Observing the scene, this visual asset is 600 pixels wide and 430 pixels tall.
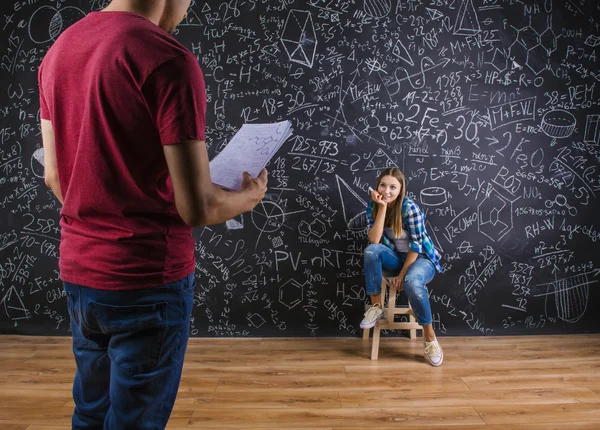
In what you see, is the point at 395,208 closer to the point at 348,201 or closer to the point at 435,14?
the point at 348,201

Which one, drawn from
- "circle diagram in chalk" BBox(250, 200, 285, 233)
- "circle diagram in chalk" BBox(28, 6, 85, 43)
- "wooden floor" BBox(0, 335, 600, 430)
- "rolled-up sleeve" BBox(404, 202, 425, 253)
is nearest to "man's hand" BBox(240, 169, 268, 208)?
"wooden floor" BBox(0, 335, 600, 430)

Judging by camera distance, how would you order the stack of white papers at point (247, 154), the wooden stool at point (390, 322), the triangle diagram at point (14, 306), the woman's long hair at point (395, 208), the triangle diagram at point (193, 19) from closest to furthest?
the stack of white papers at point (247, 154)
the wooden stool at point (390, 322)
the woman's long hair at point (395, 208)
the triangle diagram at point (193, 19)
the triangle diagram at point (14, 306)

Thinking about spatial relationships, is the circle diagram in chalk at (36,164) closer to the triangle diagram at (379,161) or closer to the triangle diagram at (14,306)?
the triangle diagram at (14,306)

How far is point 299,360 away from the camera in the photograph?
3.09m

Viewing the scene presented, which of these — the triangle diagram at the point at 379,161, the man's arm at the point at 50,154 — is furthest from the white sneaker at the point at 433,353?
the man's arm at the point at 50,154

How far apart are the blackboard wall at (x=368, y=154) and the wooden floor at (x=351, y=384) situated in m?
0.28

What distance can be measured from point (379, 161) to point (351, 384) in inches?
62.7

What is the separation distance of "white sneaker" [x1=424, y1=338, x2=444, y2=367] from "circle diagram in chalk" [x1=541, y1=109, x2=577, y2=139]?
177 centimetres

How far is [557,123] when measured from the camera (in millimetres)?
3557

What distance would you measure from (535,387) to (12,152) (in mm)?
3754

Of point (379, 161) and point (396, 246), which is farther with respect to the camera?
point (379, 161)

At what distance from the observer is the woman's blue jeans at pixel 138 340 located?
0.94 meters

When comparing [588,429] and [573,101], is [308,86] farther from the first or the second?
[588,429]

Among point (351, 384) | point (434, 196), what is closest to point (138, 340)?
point (351, 384)
